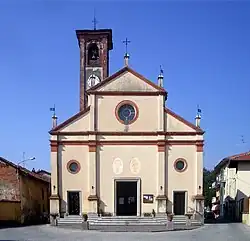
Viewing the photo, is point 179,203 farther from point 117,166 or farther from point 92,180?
point 92,180

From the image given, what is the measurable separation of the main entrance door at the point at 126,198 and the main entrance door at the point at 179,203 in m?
3.60

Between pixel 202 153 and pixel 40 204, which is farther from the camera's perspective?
pixel 40 204

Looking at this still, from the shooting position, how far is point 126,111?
43.3 metres

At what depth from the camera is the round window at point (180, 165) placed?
42562 mm

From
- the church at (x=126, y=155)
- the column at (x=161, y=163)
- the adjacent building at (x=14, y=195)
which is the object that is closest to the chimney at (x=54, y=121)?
the church at (x=126, y=155)

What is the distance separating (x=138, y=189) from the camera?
42531mm

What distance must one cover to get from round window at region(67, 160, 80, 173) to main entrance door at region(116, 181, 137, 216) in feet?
12.5

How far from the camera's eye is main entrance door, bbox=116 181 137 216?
43.0m

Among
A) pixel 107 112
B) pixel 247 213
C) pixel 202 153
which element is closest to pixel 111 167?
pixel 107 112

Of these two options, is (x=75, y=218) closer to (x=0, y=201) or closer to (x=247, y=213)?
(x=0, y=201)

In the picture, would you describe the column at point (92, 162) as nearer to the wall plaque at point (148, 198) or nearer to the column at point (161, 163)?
the wall plaque at point (148, 198)

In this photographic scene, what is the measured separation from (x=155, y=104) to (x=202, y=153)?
19.8 feet

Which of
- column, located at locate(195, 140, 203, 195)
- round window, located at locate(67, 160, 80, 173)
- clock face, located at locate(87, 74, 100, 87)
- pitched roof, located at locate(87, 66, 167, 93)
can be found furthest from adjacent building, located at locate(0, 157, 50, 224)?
column, located at locate(195, 140, 203, 195)

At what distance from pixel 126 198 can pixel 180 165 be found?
5.73 metres
